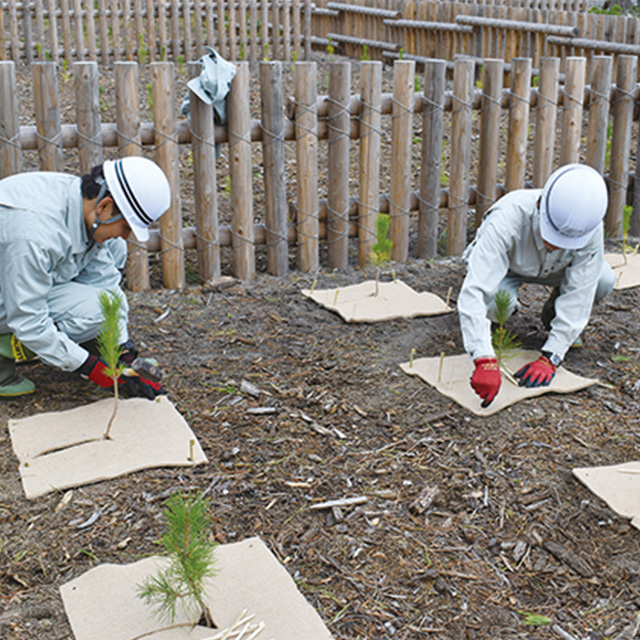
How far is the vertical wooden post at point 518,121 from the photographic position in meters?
5.32

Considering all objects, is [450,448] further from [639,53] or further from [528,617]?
[639,53]

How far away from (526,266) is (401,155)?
1.63 metres

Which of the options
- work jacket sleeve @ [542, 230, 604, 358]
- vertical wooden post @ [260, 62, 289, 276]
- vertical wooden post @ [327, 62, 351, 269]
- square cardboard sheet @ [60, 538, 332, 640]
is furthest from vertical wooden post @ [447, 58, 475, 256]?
square cardboard sheet @ [60, 538, 332, 640]

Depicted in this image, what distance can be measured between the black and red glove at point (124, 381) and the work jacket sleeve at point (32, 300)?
0.25 feet

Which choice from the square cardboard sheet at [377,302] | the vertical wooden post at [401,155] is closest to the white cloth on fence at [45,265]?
the square cardboard sheet at [377,302]

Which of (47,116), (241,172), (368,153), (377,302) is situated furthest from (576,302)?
(47,116)

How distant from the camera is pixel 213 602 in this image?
2.33 m

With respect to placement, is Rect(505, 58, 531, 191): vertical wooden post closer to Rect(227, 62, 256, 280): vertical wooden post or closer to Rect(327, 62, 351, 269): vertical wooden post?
Rect(327, 62, 351, 269): vertical wooden post

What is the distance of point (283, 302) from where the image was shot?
4.66 m

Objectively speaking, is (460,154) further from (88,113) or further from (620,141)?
(88,113)

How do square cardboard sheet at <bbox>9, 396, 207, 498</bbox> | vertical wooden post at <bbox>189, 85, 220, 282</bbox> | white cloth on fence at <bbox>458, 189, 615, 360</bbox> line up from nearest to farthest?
square cardboard sheet at <bbox>9, 396, 207, 498</bbox>
white cloth on fence at <bbox>458, 189, 615, 360</bbox>
vertical wooden post at <bbox>189, 85, 220, 282</bbox>

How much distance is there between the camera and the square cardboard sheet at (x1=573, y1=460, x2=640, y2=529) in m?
2.80

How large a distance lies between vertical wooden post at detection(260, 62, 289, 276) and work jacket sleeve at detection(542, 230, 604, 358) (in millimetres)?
1900

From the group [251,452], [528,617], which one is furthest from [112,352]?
[528,617]
